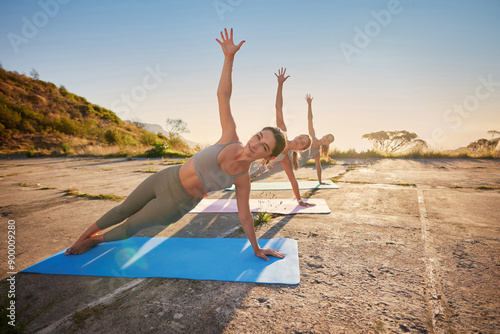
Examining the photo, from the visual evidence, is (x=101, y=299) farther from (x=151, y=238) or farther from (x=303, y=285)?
(x=303, y=285)

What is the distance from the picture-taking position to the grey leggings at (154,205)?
226 centimetres

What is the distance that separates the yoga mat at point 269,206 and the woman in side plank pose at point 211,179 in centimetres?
159

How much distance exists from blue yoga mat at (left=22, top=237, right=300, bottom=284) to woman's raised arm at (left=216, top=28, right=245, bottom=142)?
1285mm

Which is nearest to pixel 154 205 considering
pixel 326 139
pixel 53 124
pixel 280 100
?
pixel 280 100

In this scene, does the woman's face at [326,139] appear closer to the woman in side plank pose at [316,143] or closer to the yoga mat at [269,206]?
the woman in side plank pose at [316,143]

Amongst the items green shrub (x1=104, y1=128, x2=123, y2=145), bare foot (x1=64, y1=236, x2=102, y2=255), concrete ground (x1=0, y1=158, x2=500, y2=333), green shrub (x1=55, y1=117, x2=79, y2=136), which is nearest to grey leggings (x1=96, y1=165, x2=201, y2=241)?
bare foot (x1=64, y1=236, x2=102, y2=255)

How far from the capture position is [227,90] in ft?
7.70

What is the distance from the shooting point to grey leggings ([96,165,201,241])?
2260 millimetres

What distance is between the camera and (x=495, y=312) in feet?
5.17

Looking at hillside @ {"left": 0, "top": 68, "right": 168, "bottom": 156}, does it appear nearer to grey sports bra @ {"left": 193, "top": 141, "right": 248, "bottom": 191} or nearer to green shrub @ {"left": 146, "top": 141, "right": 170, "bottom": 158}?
green shrub @ {"left": 146, "top": 141, "right": 170, "bottom": 158}

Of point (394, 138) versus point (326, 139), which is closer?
point (326, 139)

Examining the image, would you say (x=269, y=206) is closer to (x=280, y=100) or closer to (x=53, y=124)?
(x=280, y=100)

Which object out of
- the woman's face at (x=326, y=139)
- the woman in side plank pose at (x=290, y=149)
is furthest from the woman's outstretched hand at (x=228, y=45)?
the woman's face at (x=326, y=139)

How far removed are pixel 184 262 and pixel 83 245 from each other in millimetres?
1262
